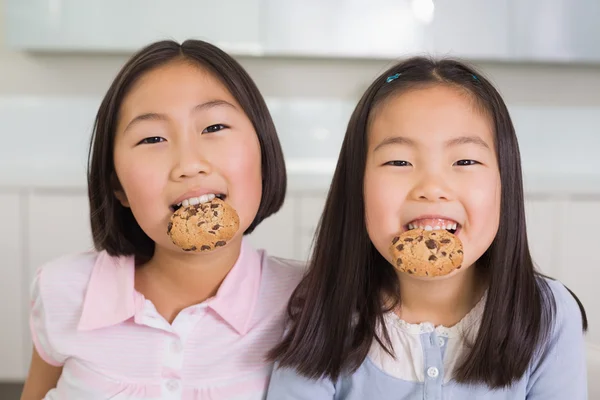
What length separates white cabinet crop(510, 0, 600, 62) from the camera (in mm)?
2580

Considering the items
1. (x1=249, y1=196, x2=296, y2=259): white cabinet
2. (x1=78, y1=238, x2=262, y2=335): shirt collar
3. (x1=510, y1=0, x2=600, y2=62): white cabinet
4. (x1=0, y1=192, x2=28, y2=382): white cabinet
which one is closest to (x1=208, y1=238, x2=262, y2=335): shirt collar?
(x1=78, y1=238, x2=262, y2=335): shirt collar

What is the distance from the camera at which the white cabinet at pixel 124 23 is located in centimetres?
250

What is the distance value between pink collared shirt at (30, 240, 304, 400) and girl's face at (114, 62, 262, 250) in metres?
0.12

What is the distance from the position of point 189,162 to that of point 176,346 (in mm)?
293

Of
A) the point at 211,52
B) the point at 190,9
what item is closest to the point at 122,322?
the point at 211,52

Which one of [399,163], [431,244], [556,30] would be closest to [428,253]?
[431,244]

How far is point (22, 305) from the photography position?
2.39m

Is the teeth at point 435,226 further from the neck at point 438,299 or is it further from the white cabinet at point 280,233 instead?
the white cabinet at point 280,233

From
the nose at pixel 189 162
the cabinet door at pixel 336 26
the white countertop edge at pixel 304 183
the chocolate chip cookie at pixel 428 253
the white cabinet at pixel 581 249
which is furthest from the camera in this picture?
the cabinet door at pixel 336 26

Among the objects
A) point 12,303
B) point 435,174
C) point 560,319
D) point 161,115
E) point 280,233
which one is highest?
point 161,115

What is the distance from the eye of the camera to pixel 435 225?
3.01 ft

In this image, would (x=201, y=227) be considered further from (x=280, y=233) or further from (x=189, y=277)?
(x=280, y=233)

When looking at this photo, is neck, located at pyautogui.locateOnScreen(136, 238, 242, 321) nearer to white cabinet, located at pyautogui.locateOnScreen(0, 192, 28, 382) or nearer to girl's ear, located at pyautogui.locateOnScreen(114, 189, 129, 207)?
girl's ear, located at pyautogui.locateOnScreen(114, 189, 129, 207)

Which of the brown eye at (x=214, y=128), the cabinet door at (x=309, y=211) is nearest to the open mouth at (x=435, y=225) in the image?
the brown eye at (x=214, y=128)
